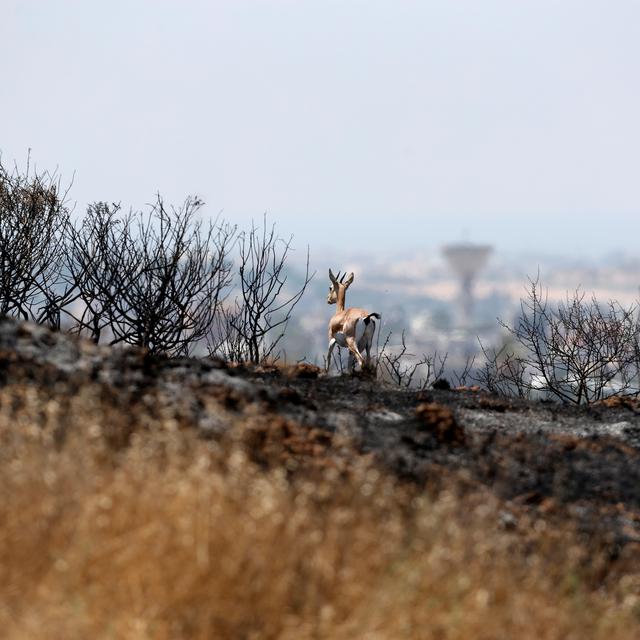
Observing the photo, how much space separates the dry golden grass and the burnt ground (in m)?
1.61

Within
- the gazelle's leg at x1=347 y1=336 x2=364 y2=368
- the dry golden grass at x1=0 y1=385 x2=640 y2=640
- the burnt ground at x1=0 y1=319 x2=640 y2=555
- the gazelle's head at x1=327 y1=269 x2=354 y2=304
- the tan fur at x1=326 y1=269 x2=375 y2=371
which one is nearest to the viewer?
→ the dry golden grass at x1=0 y1=385 x2=640 y2=640

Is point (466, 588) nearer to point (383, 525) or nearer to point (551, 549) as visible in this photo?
point (383, 525)

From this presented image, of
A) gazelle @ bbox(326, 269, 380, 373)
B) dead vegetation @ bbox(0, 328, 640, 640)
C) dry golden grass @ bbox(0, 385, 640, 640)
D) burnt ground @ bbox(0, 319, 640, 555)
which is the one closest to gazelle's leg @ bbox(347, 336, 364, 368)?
gazelle @ bbox(326, 269, 380, 373)

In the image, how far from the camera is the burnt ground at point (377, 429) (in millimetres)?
10477

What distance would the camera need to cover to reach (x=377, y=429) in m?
11.9

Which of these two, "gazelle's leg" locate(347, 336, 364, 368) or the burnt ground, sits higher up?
"gazelle's leg" locate(347, 336, 364, 368)

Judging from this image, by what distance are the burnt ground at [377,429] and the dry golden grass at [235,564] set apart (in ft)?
5.27

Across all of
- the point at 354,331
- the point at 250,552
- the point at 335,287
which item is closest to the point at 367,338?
the point at 354,331

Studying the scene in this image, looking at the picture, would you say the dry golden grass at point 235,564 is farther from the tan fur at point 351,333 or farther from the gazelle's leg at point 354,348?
the tan fur at point 351,333

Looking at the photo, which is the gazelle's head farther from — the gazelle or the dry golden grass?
the dry golden grass

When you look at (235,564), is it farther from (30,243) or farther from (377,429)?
(30,243)

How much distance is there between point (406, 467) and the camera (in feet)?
35.1

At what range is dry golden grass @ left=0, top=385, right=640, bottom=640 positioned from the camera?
669 centimetres

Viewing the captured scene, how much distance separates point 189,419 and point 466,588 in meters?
3.73
